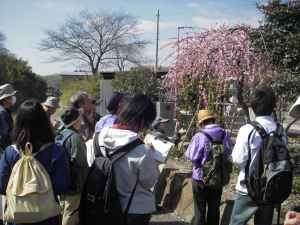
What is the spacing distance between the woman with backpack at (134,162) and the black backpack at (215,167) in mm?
1492

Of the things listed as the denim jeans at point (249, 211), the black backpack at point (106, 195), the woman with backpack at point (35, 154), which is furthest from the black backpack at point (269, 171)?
the woman with backpack at point (35, 154)

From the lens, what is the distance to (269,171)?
3.43 meters

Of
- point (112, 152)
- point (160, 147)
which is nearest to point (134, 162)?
point (112, 152)

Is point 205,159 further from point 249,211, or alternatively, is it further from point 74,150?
point 74,150

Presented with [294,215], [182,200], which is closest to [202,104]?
[182,200]

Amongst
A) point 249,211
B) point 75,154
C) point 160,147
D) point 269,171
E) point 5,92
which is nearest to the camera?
point 269,171

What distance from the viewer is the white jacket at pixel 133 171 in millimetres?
2945

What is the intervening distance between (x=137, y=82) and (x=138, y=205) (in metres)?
10.4

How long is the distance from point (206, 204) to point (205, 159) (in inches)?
25.3

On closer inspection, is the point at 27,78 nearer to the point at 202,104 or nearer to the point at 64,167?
the point at 202,104

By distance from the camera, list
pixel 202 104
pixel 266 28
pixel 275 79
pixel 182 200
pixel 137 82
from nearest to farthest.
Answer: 1. pixel 182 200
2. pixel 275 79
3. pixel 266 28
4. pixel 202 104
5. pixel 137 82

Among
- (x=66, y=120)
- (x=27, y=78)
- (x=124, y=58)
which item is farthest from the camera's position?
(x=124, y=58)

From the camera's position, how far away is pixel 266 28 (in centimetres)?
762

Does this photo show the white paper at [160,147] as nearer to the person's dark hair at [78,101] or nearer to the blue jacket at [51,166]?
the person's dark hair at [78,101]
